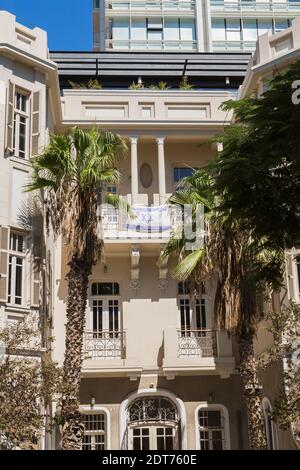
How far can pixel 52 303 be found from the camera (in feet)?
72.4

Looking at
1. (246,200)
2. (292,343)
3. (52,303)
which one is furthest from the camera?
(52,303)

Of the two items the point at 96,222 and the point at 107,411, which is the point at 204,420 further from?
the point at 96,222

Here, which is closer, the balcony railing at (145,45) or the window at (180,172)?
the window at (180,172)

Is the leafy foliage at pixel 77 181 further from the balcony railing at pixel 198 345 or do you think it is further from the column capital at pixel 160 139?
the balcony railing at pixel 198 345

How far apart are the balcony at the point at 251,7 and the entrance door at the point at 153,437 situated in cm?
3109

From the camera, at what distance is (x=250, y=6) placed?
→ 4650 centimetres

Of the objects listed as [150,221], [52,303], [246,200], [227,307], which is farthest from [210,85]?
[246,200]

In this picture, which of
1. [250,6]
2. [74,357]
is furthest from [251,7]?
[74,357]

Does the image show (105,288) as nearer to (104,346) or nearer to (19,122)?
(104,346)

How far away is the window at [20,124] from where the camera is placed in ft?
65.1

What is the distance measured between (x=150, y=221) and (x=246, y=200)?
11.4 metres

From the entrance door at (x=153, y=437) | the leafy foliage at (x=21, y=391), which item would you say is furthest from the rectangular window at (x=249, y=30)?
the leafy foliage at (x=21, y=391)

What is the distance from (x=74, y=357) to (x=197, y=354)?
19.9ft

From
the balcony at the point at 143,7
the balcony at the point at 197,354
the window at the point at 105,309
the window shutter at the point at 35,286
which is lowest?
the balcony at the point at 197,354
